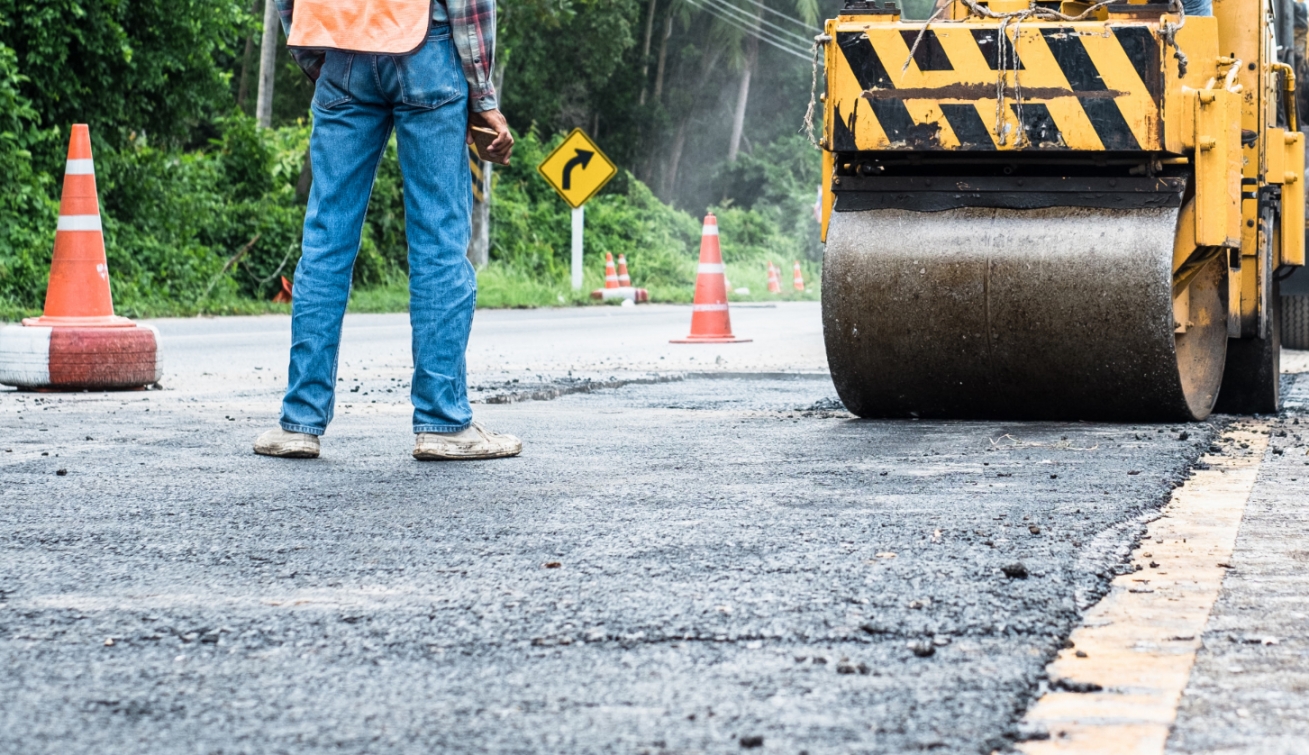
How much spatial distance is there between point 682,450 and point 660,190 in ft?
145

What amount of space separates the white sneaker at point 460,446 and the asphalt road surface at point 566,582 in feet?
0.24

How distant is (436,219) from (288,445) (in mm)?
697

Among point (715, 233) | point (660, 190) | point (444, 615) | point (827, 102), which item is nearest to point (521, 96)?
point (660, 190)

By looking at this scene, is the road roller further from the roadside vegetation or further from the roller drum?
the roadside vegetation

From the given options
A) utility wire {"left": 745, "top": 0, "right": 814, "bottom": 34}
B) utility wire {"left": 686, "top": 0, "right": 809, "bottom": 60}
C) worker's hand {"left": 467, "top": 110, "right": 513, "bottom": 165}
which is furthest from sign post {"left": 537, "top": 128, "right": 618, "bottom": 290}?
utility wire {"left": 745, "top": 0, "right": 814, "bottom": 34}

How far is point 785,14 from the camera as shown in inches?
1962

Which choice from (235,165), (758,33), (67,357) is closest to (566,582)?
(67,357)

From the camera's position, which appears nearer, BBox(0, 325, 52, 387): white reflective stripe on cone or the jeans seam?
the jeans seam

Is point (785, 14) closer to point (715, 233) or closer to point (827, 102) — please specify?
point (715, 233)

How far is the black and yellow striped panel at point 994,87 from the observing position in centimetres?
535

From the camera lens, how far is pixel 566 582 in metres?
2.90

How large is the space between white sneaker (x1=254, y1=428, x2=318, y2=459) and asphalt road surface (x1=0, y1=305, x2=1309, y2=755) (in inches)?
2.3

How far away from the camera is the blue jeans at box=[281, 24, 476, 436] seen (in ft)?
15.4

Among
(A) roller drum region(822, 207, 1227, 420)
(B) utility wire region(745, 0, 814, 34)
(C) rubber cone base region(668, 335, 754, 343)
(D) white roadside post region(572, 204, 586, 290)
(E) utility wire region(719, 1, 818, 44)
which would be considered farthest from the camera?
(B) utility wire region(745, 0, 814, 34)
